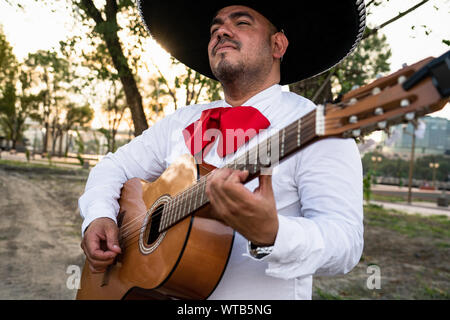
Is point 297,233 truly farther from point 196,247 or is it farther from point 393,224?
point 393,224

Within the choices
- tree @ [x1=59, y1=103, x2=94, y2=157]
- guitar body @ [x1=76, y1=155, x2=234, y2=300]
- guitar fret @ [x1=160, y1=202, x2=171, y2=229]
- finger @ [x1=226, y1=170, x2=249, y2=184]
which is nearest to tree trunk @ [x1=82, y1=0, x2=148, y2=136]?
guitar body @ [x1=76, y1=155, x2=234, y2=300]

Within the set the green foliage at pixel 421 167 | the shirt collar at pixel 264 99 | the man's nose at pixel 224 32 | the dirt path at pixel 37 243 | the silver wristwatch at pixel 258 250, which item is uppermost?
the green foliage at pixel 421 167

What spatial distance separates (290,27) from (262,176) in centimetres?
140

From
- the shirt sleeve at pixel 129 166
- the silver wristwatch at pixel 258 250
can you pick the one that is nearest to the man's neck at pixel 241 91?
the shirt sleeve at pixel 129 166

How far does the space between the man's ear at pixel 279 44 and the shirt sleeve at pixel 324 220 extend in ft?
2.80

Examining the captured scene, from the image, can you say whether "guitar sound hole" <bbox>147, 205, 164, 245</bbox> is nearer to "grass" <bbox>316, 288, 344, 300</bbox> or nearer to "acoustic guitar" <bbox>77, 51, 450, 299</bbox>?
"acoustic guitar" <bbox>77, 51, 450, 299</bbox>

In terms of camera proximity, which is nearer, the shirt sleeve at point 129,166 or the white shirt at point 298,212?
the white shirt at point 298,212

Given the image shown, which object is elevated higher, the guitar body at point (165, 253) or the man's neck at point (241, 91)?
the man's neck at point (241, 91)

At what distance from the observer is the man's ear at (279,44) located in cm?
225

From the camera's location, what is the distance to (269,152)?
1.38 metres

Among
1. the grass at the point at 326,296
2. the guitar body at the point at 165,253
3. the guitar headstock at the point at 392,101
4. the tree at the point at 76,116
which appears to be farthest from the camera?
the tree at the point at 76,116

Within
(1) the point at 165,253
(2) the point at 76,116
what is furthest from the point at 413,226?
(2) the point at 76,116

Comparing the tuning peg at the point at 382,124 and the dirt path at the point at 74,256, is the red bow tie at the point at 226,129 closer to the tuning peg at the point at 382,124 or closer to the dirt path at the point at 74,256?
the tuning peg at the point at 382,124

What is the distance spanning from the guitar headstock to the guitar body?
76 cm
